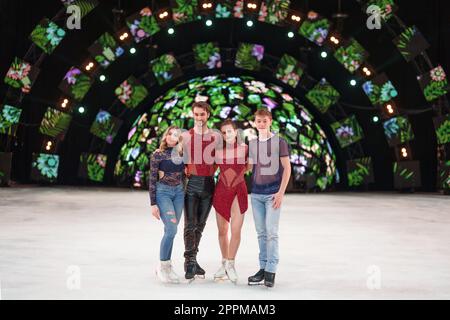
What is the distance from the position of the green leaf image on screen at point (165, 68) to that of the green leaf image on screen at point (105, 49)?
4.59 ft

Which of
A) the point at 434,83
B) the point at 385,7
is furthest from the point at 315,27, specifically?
the point at 434,83

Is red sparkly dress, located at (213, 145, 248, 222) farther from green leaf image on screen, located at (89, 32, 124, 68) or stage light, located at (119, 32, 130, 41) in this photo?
green leaf image on screen, located at (89, 32, 124, 68)

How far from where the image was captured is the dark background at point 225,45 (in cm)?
2002

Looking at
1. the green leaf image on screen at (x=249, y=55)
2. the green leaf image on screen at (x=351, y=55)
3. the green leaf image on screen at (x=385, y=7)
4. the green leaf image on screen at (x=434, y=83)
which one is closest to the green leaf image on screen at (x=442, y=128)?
the green leaf image on screen at (x=434, y=83)

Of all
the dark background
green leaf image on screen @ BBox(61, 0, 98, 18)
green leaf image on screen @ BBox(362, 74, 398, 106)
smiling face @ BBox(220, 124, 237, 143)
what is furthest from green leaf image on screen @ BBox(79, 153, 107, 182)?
smiling face @ BBox(220, 124, 237, 143)

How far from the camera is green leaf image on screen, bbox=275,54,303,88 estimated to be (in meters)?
21.1

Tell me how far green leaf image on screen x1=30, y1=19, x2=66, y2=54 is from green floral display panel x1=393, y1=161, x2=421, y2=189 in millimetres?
8973

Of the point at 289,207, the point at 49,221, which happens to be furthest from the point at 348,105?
the point at 49,221

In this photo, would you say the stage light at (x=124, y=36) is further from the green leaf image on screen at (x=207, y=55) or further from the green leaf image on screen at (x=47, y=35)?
the green leaf image on screen at (x=207, y=55)

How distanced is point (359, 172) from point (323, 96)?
7.49 ft

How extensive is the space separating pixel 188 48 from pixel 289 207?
699cm

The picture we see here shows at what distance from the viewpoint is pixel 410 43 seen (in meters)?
19.1

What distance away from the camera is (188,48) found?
21500mm

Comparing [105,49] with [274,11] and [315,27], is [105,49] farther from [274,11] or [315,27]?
[315,27]
